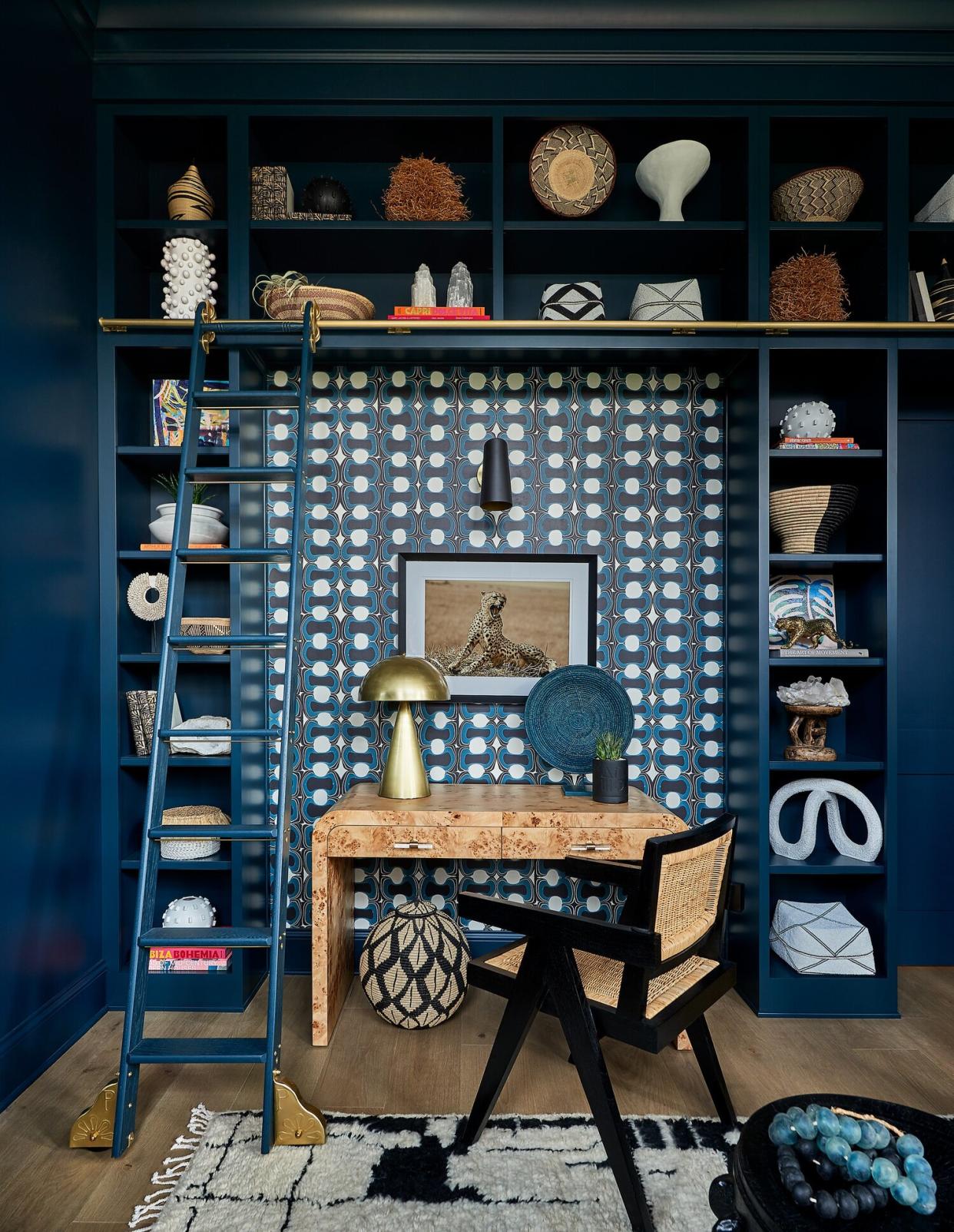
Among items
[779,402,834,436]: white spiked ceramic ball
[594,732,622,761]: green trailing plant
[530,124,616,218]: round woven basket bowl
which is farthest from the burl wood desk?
[530,124,616,218]: round woven basket bowl

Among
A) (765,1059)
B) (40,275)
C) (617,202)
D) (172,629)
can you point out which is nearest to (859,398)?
(617,202)

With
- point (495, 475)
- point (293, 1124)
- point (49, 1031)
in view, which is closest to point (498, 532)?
point (495, 475)

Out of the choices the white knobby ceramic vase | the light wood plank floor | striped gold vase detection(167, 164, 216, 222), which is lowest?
the light wood plank floor

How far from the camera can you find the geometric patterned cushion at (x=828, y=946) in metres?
2.85

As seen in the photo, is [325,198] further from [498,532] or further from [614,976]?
[614,976]

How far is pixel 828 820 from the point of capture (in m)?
3.02

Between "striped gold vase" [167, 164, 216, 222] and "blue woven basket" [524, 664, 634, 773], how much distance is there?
2204 mm

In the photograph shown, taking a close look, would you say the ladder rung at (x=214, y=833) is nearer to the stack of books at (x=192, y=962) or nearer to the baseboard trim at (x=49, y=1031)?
the baseboard trim at (x=49, y=1031)

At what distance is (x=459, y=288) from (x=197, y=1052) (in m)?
2.60

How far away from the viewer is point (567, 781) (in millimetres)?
3152

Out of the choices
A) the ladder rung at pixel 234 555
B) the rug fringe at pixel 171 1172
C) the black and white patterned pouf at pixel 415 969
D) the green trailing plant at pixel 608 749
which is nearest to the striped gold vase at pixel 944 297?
the green trailing plant at pixel 608 749

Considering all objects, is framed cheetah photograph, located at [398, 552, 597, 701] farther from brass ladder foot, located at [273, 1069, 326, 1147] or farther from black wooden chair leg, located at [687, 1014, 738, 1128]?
brass ladder foot, located at [273, 1069, 326, 1147]

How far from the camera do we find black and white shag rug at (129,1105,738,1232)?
1766 millimetres

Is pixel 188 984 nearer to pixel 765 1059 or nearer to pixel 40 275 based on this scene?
pixel 765 1059
